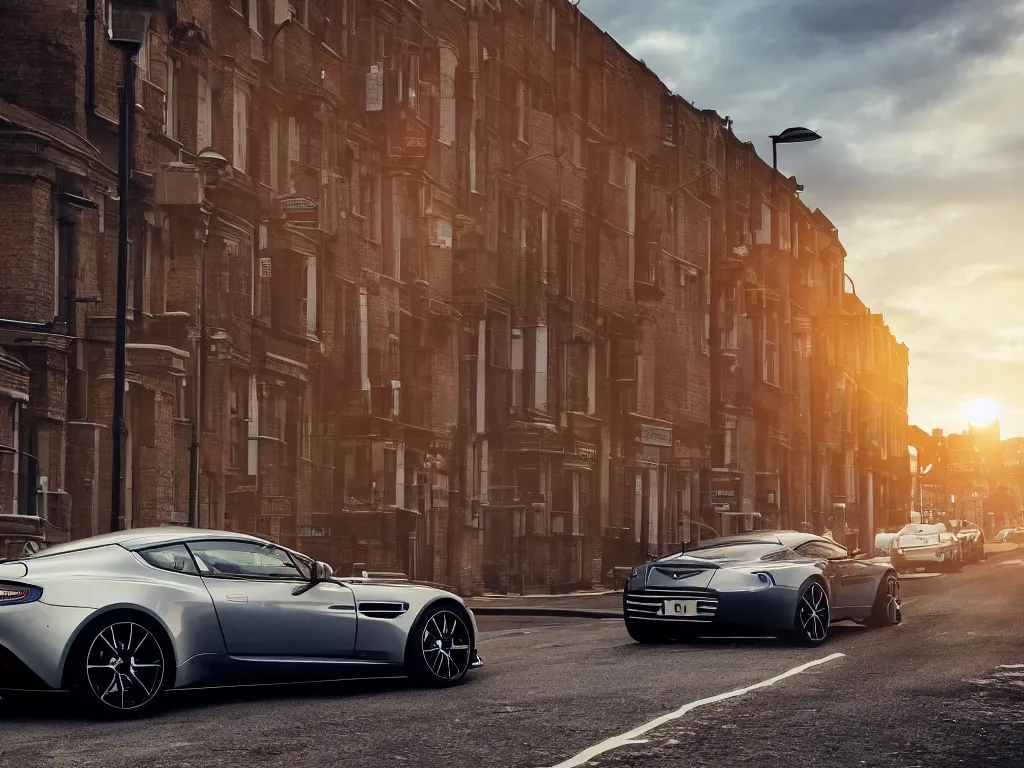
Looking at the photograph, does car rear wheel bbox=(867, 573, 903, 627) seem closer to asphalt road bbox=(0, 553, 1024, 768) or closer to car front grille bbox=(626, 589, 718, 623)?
car front grille bbox=(626, 589, 718, 623)

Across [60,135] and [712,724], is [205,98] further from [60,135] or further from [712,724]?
[712,724]

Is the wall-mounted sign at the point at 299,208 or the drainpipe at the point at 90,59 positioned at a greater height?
the drainpipe at the point at 90,59

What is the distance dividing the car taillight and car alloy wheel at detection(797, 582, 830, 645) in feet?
28.1

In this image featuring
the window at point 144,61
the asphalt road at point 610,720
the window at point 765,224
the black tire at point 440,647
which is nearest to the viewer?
the asphalt road at point 610,720

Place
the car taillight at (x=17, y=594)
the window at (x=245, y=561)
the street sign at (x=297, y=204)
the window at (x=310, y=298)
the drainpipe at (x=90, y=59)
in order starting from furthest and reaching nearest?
the window at (x=310, y=298)
the street sign at (x=297, y=204)
the drainpipe at (x=90, y=59)
the window at (x=245, y=561)
the car taillight at (x=17, y=594)

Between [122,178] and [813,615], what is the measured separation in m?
9.69

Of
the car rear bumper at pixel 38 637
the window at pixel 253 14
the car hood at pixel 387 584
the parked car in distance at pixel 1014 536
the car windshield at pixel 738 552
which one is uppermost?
the window at pixel 253 14

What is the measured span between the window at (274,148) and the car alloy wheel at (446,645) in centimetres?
1863

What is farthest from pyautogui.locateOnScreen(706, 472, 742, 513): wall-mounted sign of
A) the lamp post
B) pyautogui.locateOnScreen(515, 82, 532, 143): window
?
the lamp post

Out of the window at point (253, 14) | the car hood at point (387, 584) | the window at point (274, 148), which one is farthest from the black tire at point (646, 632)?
the window at point (253, 14)

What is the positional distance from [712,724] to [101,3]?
1834cm

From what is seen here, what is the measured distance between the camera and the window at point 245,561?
10805mm

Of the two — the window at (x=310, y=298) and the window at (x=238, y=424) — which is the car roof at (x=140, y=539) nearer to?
the window at (x=238, y=424)

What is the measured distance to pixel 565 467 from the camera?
39.6m
